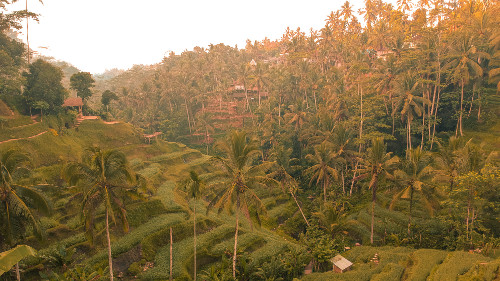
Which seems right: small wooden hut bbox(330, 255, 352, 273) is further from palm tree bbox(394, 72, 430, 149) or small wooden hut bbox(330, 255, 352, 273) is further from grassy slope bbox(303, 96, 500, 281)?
palm tree bbox(394, 72, 430, 149)

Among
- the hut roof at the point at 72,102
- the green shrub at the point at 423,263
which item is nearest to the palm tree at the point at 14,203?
the green shrub at the point at 423,263

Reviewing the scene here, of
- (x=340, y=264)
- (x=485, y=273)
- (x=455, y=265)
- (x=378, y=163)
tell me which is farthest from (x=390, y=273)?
(x=378, y=163)

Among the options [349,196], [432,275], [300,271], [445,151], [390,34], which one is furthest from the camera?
[390,34]

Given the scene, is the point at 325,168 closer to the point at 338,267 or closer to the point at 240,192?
the point at 338,267

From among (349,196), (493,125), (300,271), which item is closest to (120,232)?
(300,271)

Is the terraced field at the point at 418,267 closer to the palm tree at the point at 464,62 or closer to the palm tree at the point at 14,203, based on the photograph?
the palm tree at the point at 14,203

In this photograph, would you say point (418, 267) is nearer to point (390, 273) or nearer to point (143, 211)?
point (390, 273)

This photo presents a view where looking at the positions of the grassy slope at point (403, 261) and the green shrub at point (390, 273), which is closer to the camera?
the grassy slope at point (403, 261)
